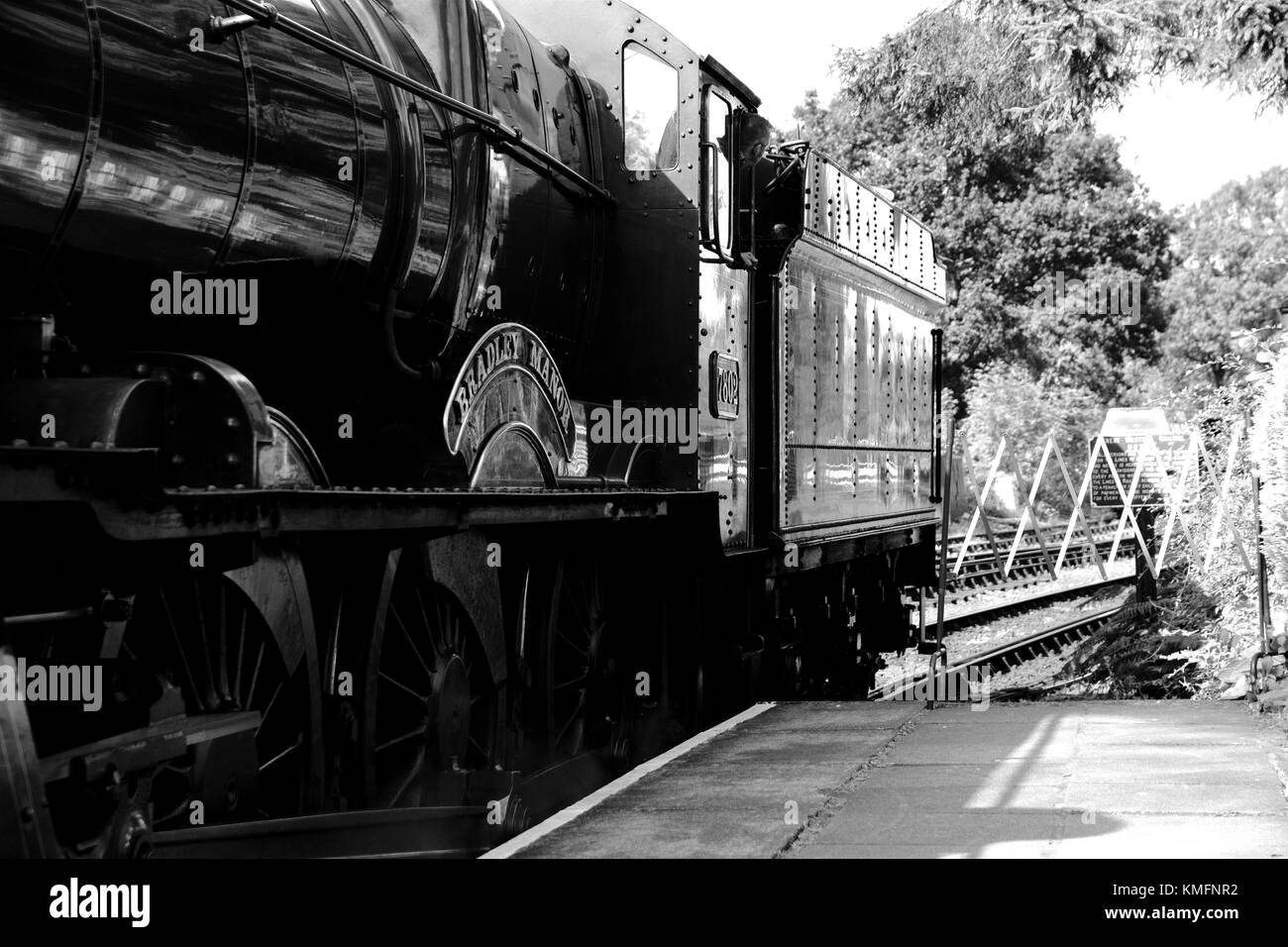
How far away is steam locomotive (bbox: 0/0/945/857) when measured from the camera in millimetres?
3137

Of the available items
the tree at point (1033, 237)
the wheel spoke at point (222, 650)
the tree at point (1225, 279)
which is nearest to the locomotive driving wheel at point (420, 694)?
the wheel spoke at point (222, 650)

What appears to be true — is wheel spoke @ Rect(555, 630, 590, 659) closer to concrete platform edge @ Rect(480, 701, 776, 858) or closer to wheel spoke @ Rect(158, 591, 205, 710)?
concrete platform edge @ Rect(480, 701, 776, 858)

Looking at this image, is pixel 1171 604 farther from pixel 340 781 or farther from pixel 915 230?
pixel 340 781

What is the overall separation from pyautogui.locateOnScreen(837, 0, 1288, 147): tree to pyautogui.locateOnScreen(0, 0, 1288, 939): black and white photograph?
0.22 feet

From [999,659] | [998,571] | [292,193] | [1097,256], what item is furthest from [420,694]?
[1097,256]

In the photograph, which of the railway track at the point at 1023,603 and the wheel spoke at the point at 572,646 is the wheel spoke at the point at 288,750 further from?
the railway track at the point at 1023,603

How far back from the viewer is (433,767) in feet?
15.6

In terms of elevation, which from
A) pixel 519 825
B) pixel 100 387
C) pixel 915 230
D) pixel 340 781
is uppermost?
pixel 915 230

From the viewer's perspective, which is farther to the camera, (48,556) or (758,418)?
(758,418)

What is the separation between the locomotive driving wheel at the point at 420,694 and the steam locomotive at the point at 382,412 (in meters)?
0.02

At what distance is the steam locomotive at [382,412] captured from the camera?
10.3 feet

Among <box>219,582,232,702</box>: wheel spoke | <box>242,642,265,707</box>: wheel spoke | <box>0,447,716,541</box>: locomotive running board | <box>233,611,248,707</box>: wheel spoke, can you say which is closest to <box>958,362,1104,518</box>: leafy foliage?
<box>0,447,716,541</box>: locomotive running board
